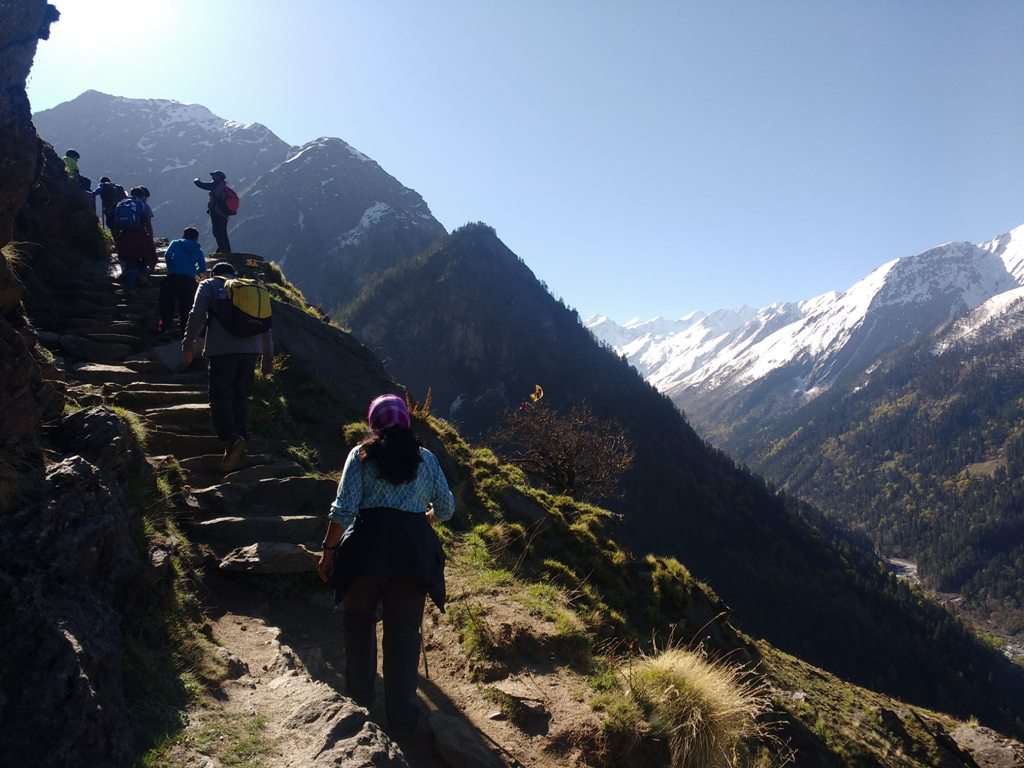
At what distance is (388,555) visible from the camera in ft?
14.0

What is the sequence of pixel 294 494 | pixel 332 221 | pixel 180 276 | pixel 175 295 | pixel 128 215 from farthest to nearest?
pixel 332 221, pixel 128 215, pixel 175 295, pixel 180 276, pixel 294 494

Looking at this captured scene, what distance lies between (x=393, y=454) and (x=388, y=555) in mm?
758

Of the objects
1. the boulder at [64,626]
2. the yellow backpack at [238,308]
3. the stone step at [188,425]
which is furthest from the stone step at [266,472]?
the boulder at [64,626]

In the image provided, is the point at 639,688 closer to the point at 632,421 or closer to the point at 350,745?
the point at 350,745

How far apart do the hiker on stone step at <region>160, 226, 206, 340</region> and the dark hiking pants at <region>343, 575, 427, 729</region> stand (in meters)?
9.59

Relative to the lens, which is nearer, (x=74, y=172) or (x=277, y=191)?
(x=74, y=172)

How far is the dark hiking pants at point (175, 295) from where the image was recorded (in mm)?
12031

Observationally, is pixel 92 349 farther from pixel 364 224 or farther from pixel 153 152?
pixel 153 152

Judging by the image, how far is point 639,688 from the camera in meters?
5.60

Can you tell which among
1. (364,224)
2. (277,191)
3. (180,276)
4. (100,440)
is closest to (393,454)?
(100,440)

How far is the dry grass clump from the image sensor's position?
514cm

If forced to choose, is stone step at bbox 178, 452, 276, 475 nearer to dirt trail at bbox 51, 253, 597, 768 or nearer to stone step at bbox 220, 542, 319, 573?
dirt trail at bbox 51, 253, 597, 768

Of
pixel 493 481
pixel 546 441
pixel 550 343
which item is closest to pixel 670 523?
pixel 550 343

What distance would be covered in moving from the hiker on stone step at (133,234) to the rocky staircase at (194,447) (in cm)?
167
